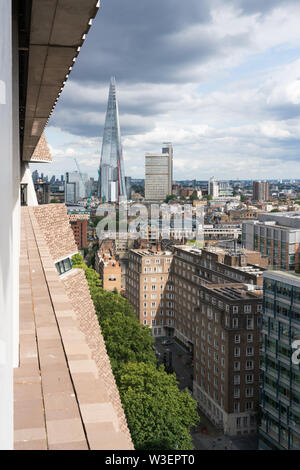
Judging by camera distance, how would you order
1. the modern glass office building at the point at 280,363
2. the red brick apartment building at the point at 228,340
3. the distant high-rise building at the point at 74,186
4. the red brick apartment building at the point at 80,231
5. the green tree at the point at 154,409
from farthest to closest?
the distant high-rise building at the point at 74,186
the red brick apartment building at the point at 80,231
the red brick apartment building at the point at 228,340
the modern glass office building at the point at 280,363
the green tree at the point at 154,409

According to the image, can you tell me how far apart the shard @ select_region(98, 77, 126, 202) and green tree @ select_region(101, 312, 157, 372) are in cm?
11031

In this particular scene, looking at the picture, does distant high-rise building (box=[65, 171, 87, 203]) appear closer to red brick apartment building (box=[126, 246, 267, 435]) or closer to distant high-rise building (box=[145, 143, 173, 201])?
distant high-rise building (box=[145, 143, 173, 201])

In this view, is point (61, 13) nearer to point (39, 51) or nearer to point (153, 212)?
point (39, 51)

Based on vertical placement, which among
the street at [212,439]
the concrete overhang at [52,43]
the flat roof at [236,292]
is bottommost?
the street at [212,439]

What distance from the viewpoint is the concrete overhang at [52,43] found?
2494mm

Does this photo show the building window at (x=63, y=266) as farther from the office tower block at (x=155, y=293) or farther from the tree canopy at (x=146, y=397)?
the office tower block at (x=155, y=293)

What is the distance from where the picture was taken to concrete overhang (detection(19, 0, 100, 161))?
98.2 inches

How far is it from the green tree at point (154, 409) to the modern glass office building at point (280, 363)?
13.3ft

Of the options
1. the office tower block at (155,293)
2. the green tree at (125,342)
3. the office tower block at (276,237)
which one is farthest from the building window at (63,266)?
the office tower block at (276,237)

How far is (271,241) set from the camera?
45.4 metres

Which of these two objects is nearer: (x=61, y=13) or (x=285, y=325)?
(x=61, y=13)

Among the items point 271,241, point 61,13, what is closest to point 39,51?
point 61,13

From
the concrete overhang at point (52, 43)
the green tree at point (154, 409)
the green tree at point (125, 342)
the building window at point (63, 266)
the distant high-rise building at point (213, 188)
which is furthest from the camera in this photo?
the distant high-rise building at point (213, 188)

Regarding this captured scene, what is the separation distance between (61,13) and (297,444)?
1818 cm
